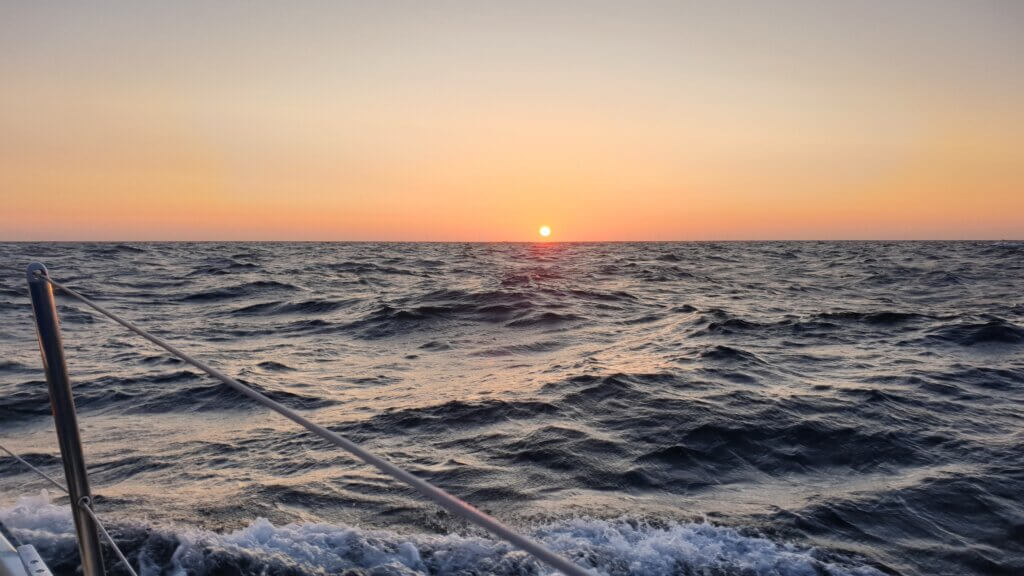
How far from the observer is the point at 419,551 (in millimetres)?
4004

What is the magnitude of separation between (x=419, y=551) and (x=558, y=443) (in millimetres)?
2429

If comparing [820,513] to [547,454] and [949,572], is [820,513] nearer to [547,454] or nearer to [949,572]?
[949,572]

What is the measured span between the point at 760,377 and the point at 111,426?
825cm

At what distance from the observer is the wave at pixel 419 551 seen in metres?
3.81

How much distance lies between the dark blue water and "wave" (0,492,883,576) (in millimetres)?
18

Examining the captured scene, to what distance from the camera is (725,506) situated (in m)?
4.87

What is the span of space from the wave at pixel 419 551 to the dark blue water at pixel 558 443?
2 centimetres

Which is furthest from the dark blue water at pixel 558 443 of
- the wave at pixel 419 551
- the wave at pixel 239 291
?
the wave at pixel 239 291

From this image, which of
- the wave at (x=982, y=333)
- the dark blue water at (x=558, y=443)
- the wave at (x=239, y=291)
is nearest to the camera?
the dark blue water at (x=558, y=443)

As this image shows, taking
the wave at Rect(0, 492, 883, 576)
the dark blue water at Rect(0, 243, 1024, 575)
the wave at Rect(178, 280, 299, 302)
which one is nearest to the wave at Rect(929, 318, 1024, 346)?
the dark blue water at Rect(0, 243, 1024, 575)

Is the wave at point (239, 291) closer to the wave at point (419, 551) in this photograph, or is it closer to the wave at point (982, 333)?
the wave at point (419, 551)

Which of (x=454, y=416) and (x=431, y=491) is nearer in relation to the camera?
(x=431, y=491)

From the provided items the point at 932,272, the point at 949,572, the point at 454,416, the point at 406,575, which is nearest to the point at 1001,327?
the point at 949,572

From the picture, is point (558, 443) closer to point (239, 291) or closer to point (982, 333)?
point (982, 333)
